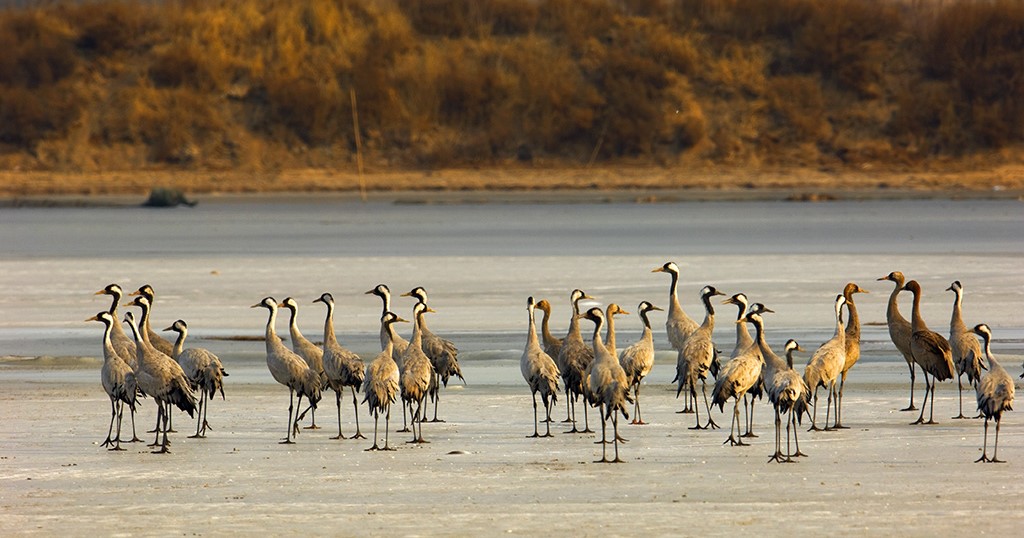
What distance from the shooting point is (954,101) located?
57.0 meters

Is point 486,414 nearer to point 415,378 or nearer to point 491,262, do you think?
point 415,378

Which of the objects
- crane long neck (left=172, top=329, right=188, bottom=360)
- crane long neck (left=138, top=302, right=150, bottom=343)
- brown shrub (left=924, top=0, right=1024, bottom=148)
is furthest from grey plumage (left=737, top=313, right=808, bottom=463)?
brown shrub (left=924, top=0, right=1024, bottom=148)

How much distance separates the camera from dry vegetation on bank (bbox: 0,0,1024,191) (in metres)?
55.6

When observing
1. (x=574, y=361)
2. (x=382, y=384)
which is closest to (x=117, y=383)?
(x=382, y=384)

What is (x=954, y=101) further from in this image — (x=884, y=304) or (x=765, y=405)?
(x=765, y=405)

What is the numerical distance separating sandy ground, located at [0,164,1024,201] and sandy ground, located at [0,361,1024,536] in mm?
35070

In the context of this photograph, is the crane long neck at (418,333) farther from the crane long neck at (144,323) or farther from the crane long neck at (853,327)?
the crane long neck at (853,327)

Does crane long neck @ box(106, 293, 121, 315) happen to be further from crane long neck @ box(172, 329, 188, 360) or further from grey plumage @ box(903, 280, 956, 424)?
grey plumage @ box(903, 280, 956, 424)

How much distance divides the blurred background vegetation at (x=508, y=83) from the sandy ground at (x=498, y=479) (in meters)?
42.0

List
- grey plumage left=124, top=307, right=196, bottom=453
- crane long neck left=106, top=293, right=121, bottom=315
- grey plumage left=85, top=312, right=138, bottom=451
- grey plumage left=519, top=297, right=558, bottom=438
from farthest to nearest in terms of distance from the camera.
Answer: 1. crane long neck left=106, top=293, right=121, bottom=315
2. grey plumage left=519, top=297, right=558, bottom=438
3. grey plumage left=85, top=312, right=138, bottom=451
4. grey plumage left=124, top=307, right=196, bottom=453

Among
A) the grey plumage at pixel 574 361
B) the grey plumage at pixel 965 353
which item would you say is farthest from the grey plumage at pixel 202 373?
the grey plumage at pixel 965 353

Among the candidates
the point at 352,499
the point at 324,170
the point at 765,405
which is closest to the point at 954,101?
the point at 324,170

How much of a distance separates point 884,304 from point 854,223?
16.7 meters

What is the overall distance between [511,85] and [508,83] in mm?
207
